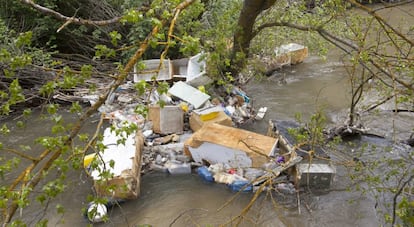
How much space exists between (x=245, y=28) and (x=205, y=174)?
2417 millimetres

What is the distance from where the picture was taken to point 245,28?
6.07 metres

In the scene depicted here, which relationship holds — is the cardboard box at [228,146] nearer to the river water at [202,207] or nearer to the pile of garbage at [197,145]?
the pile of garbage at [197,145]

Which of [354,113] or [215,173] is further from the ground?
[354,113]

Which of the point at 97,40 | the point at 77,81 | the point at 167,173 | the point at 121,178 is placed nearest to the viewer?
the point at 77,81

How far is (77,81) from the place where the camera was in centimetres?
204

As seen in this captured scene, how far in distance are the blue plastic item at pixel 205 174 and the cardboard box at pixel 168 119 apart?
105 centimetres

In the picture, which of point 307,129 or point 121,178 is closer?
point 121,178

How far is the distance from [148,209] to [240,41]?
A: 3.02 m

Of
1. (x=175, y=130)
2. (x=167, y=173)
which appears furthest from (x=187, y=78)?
(x=167, y=173)

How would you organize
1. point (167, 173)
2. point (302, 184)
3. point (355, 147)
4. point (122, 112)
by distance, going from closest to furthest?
1. point (302, 184)
2. point (167, 173)
3. point (355, 147)
4. point (122, 112)

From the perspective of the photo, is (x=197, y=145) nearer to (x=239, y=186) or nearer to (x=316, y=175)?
(x=239, y=186)

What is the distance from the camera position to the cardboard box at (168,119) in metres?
6.06

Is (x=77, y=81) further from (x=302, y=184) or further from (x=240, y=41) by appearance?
(x=240, y=41)

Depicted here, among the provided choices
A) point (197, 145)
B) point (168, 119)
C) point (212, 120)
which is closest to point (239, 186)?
point (197, 145)
